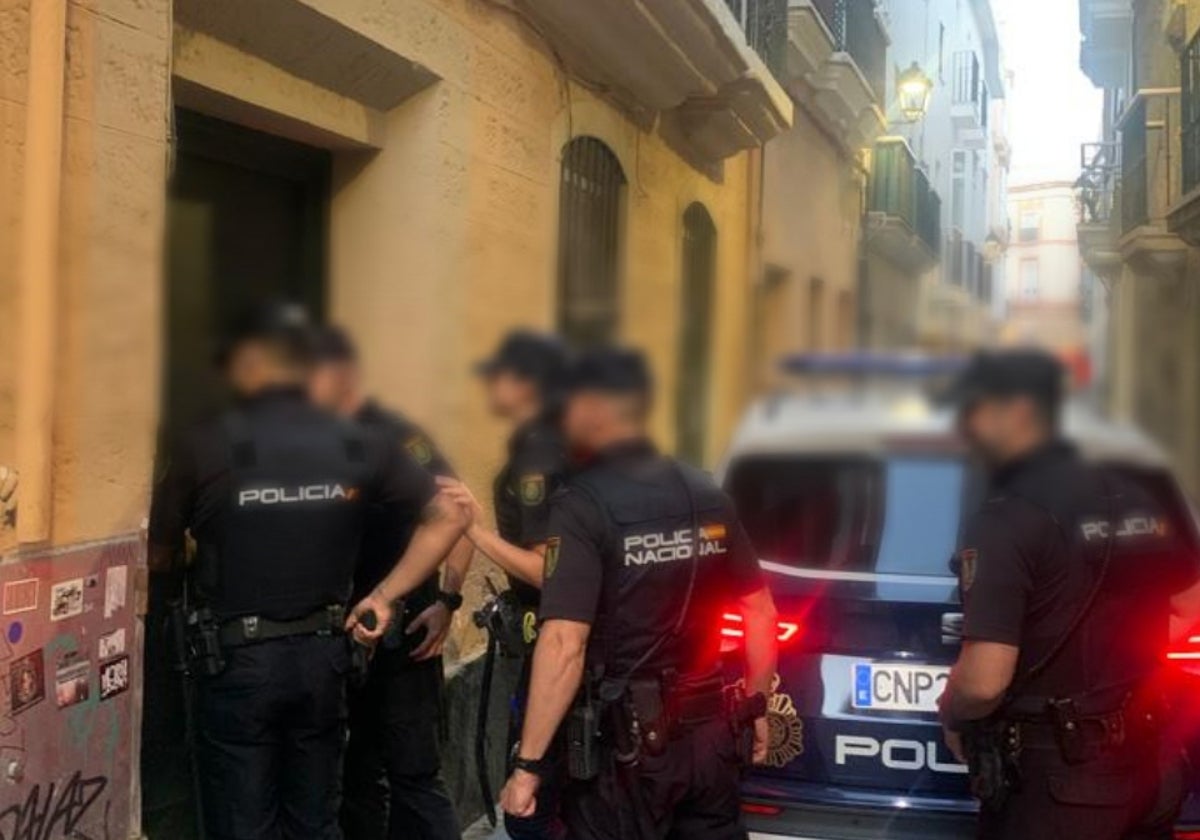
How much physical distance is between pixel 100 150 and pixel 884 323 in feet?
3.89

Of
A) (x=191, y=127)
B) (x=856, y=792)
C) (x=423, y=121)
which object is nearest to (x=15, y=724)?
(x=191, y=127)

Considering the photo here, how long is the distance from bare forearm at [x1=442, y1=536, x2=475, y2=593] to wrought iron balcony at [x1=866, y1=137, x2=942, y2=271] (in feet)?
3.72

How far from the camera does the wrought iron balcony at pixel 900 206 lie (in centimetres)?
143

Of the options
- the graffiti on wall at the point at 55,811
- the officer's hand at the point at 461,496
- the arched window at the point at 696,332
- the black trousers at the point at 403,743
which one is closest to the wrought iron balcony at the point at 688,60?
the arched window at the point at 696,332

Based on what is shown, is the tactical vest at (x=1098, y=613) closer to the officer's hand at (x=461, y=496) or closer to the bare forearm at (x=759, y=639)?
the bare forearm at (x=759, y=639)

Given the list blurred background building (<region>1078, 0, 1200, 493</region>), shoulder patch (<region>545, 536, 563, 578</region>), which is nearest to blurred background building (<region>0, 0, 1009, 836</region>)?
blurred background building (<region>1078, 0, 1200, 493</region>)

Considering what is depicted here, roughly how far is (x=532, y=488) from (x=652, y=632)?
0.27m

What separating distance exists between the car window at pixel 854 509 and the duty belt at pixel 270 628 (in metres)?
0.69

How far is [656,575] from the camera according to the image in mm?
2027

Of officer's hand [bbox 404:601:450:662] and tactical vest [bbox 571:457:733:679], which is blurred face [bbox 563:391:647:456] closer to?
tactical vest [bbox 571:457:733:679]

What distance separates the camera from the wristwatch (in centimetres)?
257

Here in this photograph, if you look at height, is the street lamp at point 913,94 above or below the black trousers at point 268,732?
above

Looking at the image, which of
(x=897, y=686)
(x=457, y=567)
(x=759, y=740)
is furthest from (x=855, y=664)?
(x=457, y=567)

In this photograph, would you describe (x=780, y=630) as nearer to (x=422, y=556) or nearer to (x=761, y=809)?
(x=761, y=809)
